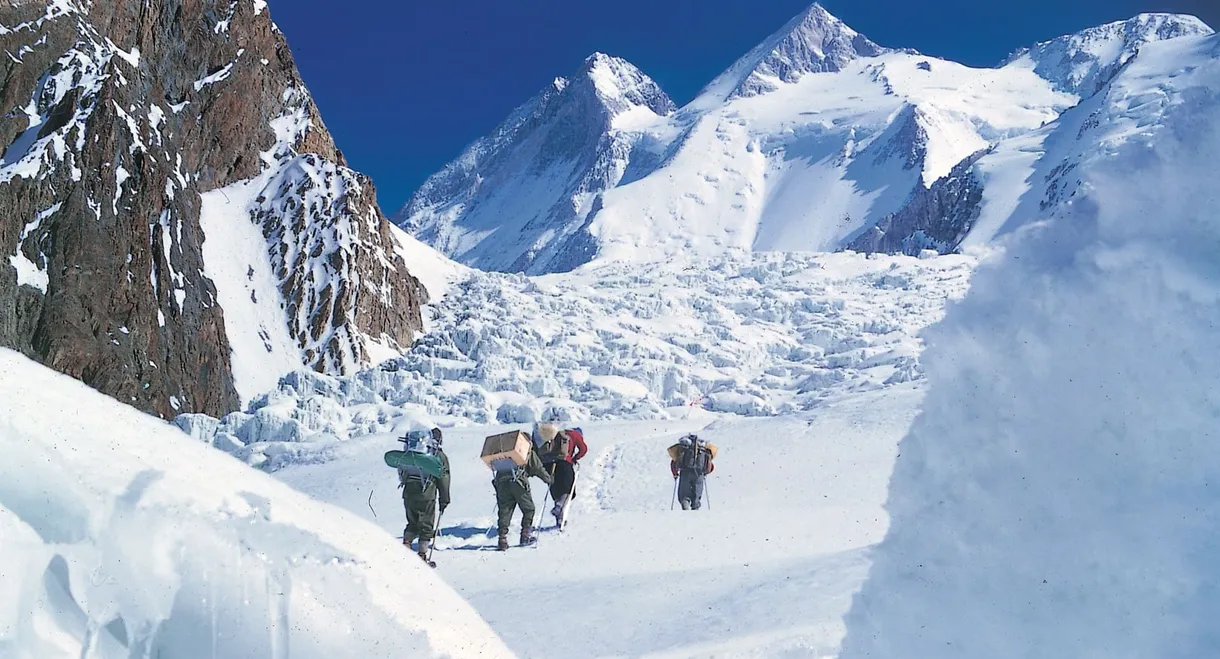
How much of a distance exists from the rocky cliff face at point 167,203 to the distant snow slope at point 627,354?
3024 mm

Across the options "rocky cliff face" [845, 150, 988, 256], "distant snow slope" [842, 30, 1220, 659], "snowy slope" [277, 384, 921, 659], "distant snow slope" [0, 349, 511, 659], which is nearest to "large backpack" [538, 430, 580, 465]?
"snowy slope" [277, 384, 921, 659]

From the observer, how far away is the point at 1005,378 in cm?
434

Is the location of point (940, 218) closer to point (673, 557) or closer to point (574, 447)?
point (574, 447)

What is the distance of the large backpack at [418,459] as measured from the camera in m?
9.07

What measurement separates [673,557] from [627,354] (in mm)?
→ 32648

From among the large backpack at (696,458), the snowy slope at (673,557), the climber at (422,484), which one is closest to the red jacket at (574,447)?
the snowy slope at (673,557)

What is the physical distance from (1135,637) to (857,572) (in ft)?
10.6

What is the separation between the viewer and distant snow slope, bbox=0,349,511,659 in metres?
3.32

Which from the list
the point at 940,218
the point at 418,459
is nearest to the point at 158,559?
the point at 418,459

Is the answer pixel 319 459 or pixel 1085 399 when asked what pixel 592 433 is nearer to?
pixel 319 459

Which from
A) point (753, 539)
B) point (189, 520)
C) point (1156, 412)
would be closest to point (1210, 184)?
point (1156, 412)

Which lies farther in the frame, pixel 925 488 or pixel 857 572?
pixel 857 572

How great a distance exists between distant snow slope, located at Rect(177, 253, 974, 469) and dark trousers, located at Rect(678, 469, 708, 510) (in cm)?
996

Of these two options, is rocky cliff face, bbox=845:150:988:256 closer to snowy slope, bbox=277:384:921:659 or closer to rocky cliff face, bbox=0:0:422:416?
rocky cliff face, bbox=0:0:422:416
